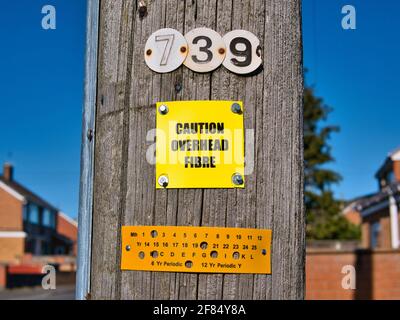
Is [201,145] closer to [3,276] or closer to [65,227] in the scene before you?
[3,276]

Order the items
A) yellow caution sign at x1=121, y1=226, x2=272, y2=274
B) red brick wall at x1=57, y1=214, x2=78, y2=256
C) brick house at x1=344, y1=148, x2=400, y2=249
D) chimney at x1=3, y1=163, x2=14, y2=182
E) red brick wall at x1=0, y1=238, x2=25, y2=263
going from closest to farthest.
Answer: yellow caution sign at x1=121, y1=226, x2=272, y2=274, brick house at x1=344, y1=148, x2=400, y2=249, red brick wall at x1=0, y1=238, x2=25, y2=263, chimney at x1=3, y1=163, x2=14, y2=182, red brick wall at x1=57, y1=214, x2=78, y2=256

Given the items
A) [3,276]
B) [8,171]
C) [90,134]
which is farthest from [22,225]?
[90,134]

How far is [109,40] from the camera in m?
1.95

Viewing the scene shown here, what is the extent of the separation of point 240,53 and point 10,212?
164 feet

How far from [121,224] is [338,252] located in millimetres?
12816

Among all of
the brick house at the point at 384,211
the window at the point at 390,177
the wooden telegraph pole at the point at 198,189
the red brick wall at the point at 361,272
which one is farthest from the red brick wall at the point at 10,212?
the wooden telegraph pole at the point at 198,189

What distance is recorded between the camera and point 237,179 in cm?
182

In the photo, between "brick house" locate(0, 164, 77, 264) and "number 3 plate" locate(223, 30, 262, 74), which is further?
"brick house" locate(0, 164, 77, 264)

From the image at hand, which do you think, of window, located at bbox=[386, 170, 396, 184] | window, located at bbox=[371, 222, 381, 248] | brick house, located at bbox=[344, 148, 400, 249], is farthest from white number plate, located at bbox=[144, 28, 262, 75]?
window, located at bbox=[386, 170, 396, 184]

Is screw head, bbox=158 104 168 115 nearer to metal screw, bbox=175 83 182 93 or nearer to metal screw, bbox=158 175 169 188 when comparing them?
metal screw, bbox=175 83 182 93

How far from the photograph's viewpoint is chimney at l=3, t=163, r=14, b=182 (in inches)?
2156

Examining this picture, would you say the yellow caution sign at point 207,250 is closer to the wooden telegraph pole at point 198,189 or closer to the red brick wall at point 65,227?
the wooden telegraph pole at point 198,189

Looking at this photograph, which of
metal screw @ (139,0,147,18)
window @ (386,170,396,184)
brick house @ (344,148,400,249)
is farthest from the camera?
window @ (386,170,396,184)
